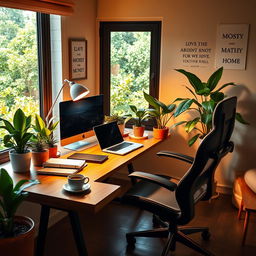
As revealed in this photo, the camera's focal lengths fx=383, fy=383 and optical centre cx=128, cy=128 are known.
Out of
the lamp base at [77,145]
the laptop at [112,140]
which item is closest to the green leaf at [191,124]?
the laptop at [112,140]

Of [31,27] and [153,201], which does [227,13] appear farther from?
[153,201]

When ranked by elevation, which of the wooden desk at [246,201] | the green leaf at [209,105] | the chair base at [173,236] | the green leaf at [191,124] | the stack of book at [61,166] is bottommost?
the chair base at [173,236]

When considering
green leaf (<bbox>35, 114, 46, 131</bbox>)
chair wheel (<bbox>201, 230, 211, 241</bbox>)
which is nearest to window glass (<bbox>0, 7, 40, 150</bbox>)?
green leaf (<bbox>35, 114, 46, 131</bbox>)

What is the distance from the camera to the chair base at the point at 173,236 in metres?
2.62

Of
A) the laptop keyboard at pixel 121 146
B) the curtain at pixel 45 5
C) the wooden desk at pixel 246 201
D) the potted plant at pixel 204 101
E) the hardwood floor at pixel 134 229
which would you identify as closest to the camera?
the curtain at pixel 45 5

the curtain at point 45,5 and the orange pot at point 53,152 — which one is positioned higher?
the curtain at point 45,5

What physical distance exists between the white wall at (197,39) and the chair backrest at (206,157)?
125cm

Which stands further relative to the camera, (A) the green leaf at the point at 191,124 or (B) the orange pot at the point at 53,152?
(A) the green leaf at the point at 191,124

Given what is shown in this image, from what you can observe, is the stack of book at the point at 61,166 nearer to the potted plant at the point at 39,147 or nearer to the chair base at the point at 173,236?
the potted plant at the point at 39,147

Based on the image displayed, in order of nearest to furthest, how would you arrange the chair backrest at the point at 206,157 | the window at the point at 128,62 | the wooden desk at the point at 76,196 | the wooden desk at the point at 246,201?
the wooden desk at the point at 76,196 < the chair backrest at the point at 206,157 < the wooden desk at the point at 246,201 < the window at the point at 128,62

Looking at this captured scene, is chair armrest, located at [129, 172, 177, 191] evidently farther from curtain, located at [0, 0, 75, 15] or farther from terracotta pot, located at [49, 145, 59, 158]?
curtain, located at [0, 0, 75, 15]

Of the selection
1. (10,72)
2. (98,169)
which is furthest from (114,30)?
(98,169)

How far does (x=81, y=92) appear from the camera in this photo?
2793mm

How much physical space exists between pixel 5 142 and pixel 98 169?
0.62 m
